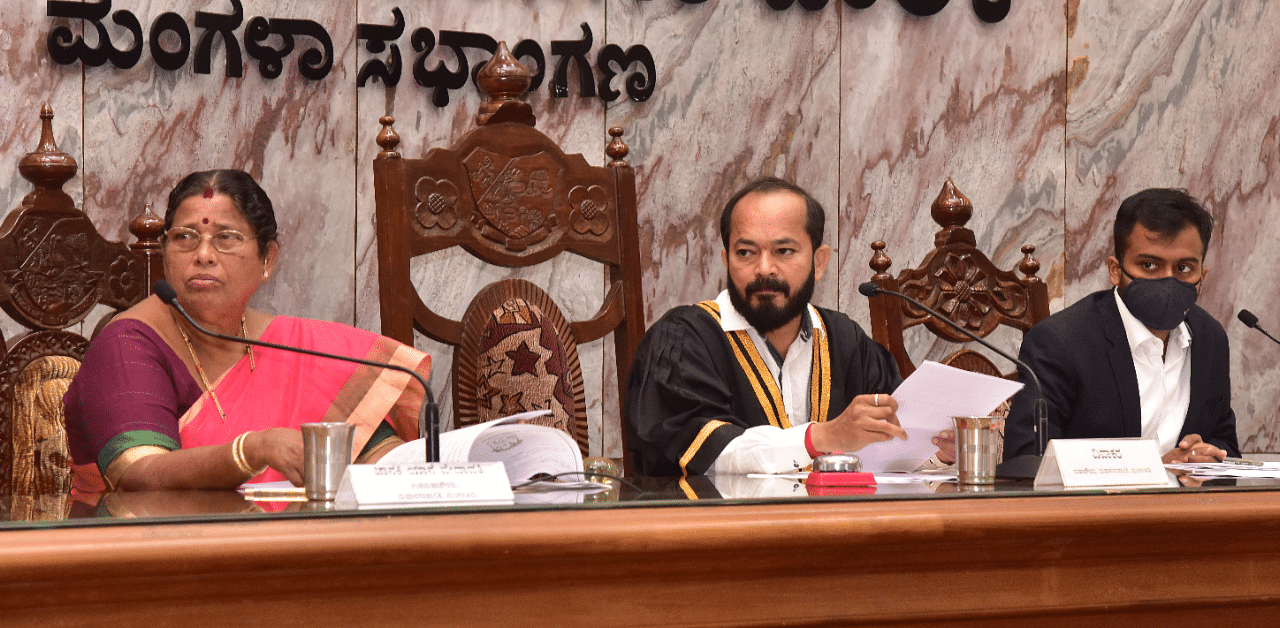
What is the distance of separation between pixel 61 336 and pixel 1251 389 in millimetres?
3516

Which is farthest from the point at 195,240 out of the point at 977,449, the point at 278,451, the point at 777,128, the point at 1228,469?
the point at 777,128

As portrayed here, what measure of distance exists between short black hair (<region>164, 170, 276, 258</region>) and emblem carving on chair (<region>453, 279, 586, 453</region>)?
20.2 inches

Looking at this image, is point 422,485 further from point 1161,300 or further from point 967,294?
point 967,294

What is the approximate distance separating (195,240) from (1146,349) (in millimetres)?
1920

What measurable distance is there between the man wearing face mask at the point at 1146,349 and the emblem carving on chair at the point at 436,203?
125 cm

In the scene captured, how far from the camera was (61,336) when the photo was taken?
2.51m

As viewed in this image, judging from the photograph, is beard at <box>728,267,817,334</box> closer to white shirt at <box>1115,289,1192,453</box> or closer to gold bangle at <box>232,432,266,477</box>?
white shirt at <box>1115,289,1192,453</box>

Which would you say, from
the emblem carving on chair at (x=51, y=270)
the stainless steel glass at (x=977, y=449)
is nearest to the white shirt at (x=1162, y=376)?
the stainless steel glass at (x=977, y=449)

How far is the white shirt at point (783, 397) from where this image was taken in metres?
2.11

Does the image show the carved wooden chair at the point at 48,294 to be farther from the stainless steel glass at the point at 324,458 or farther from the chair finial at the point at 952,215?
the chair finial at the point at 952,215

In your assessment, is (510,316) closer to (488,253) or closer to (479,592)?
(488,253)

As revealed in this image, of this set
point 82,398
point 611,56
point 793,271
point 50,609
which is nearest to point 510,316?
point 793,271

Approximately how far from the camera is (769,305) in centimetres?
248

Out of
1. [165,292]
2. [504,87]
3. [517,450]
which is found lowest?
[517,450]
